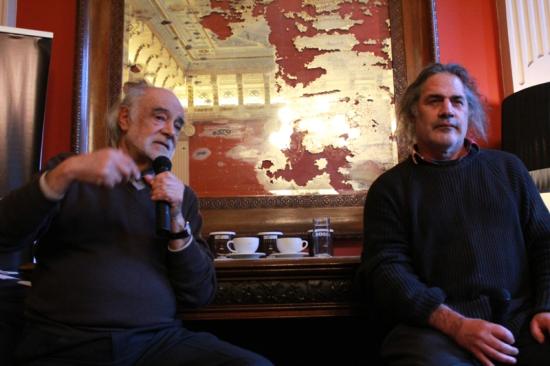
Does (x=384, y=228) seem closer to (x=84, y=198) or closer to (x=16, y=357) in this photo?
(x=84, y=198)

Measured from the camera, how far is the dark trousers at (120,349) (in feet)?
4.31

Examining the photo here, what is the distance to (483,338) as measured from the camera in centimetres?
132

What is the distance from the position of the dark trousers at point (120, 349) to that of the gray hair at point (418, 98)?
985mm

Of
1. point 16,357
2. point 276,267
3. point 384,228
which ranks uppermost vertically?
point 384,228

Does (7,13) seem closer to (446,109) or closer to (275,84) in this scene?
(275,84)

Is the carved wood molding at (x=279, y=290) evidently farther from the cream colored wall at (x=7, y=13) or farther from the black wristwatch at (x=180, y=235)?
the cream colored wall at (x=7, y=13)

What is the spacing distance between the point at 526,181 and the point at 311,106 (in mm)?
1025

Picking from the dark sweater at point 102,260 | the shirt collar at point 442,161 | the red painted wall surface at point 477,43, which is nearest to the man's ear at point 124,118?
the dark sweater at point 102,260

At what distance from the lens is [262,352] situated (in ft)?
7.51

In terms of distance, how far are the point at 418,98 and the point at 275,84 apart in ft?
2.52

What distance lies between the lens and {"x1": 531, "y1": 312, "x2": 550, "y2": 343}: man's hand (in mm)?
1371

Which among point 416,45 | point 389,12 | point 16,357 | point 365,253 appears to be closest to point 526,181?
point 365,253

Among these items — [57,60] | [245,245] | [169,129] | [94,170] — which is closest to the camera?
[94,170]

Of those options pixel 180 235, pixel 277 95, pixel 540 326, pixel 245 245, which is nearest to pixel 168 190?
pixel 180 235
